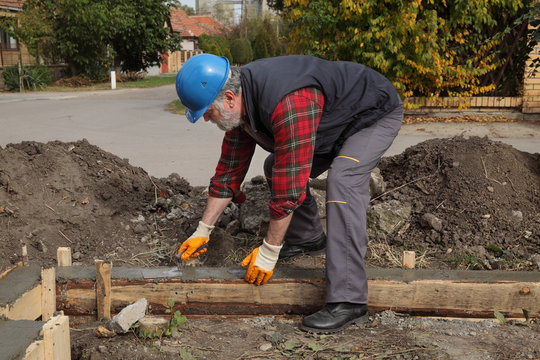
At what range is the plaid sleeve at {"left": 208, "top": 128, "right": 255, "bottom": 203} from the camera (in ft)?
11.2

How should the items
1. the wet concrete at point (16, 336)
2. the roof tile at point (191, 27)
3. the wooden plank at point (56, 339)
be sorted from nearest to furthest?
the wet concrete at point (16, 336) < the wooden plank at point (56, 339) < the roof tile at point (191, 27)

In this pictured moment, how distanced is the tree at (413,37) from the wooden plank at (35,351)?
8.36 m

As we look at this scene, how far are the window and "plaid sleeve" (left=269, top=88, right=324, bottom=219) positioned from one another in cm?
2918

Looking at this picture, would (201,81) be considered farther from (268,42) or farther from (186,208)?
(268,42)

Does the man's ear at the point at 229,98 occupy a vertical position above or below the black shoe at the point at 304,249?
above

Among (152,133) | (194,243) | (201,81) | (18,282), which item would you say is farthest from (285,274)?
(152,133)

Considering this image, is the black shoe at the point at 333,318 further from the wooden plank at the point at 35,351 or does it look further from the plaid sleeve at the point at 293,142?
the wooden plank at the point at 35,351

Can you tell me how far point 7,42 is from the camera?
92.5 feet

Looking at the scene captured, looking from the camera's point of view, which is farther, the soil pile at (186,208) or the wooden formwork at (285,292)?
the soil pile at (186,208)

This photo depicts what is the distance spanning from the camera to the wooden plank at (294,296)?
3.00 metres

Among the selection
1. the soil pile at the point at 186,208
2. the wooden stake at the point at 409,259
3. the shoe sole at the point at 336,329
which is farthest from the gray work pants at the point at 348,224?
the soil pile at the point at 186,208

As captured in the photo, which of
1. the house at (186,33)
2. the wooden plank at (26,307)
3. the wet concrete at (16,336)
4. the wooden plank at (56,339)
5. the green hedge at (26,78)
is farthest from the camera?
the house at (186,33)

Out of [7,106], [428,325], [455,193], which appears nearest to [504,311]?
[428,325]

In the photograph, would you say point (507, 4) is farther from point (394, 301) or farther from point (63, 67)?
point (63, 67)
